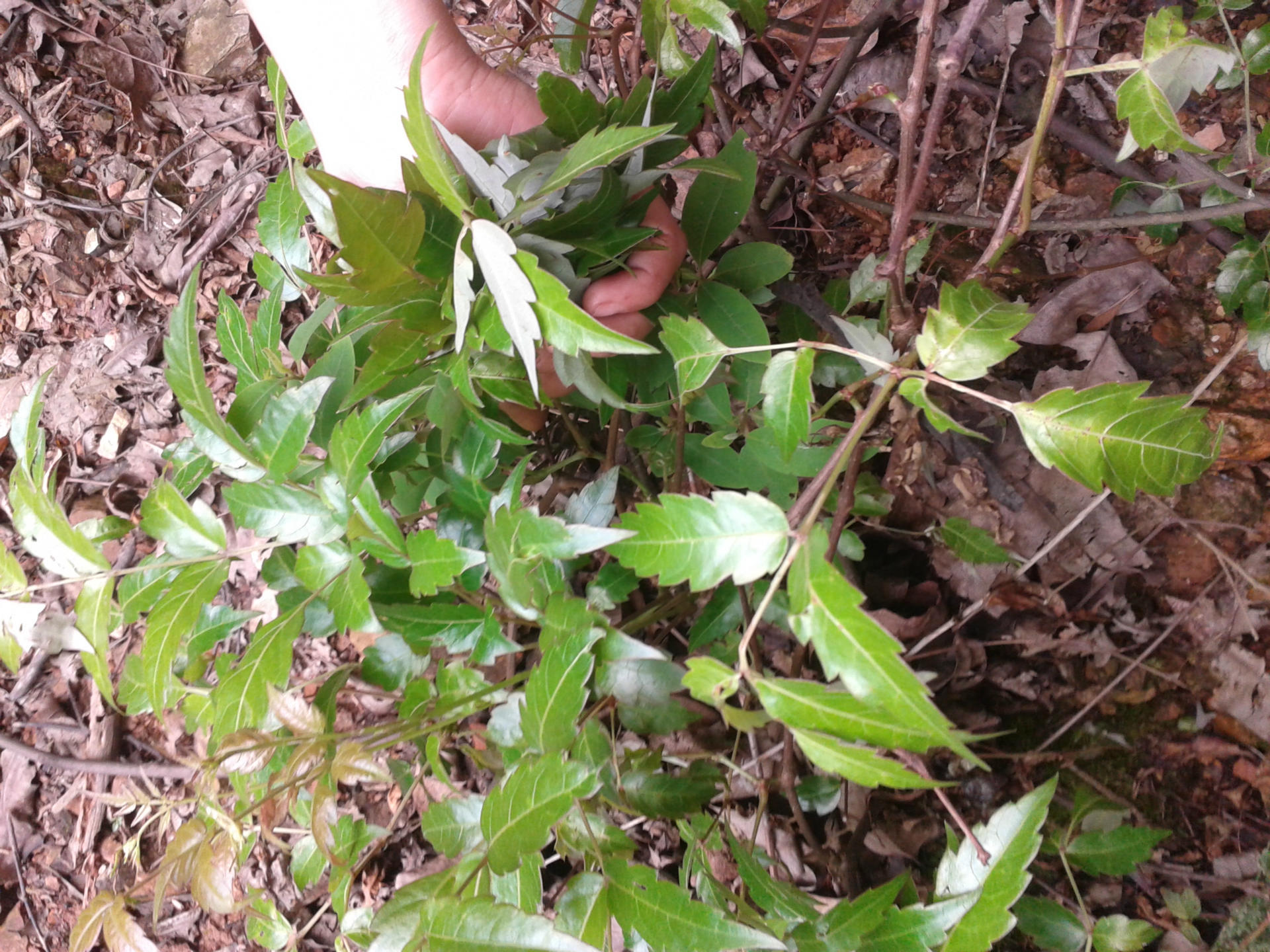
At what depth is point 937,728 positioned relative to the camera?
0.49 metres

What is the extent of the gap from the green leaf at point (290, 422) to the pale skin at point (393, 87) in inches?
9.9

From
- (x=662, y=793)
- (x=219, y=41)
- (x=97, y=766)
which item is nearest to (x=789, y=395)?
(x=662, y=793)

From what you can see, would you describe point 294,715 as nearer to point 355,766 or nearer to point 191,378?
point 355,766

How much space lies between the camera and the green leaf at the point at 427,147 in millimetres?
589

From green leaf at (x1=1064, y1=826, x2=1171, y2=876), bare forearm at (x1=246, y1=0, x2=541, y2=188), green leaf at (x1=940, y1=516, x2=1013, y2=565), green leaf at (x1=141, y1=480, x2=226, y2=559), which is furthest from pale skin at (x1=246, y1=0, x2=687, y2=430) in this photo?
green leaf at (x1=1064, y1=826, x2=1171, y2=876)

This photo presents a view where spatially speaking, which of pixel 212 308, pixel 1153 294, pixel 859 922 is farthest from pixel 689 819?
pixel 212 308

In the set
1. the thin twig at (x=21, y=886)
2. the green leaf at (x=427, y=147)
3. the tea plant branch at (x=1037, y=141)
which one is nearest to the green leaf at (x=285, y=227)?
the green leaf at (x=427, y=147)

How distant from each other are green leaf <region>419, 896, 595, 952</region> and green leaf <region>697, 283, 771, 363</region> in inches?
23.1

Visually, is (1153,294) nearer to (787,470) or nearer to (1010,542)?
(1010,542)

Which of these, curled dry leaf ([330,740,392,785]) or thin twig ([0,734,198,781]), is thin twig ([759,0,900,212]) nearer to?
curled dry leaf ([330,740,392,785])

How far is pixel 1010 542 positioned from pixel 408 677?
88 cm

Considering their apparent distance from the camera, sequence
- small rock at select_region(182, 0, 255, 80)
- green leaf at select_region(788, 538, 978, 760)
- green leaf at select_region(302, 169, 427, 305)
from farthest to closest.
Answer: small rock at select_region(182, 0, 255, 80)
green leaf at select_region(302, 169, 427, 305)
green leaf at select_region(788, 538, 978, 760)

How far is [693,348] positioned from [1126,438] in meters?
0.36

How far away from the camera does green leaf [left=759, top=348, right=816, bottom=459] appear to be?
69cm
